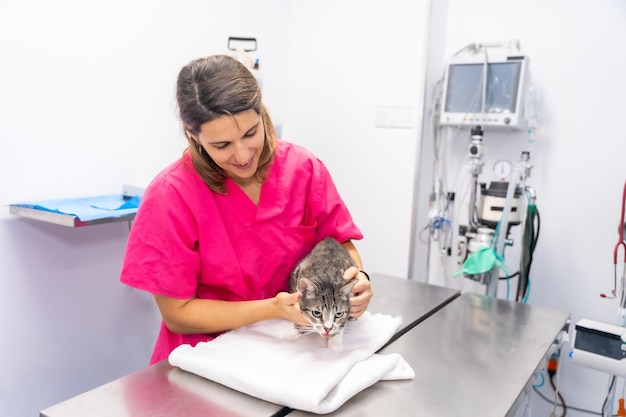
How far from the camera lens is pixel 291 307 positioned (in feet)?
3.49

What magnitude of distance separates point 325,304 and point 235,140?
1.41 ft

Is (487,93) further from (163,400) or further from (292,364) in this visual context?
(163,400)

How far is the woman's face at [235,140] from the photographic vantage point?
106 centimetres

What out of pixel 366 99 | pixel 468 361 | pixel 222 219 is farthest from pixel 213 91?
pixel 366 99

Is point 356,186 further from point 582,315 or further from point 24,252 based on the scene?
point 24,252

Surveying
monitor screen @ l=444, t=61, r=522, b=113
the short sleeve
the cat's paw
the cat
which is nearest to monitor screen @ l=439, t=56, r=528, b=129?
monitor screen @ l=444, t=61, r=522, b=113

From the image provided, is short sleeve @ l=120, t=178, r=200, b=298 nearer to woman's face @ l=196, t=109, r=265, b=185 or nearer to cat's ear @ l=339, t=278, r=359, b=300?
woman's face @ l=196, t=109, r=265, b=185

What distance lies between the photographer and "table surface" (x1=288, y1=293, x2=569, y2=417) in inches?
37.8

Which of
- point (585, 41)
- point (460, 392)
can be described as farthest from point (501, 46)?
point (460, 392)

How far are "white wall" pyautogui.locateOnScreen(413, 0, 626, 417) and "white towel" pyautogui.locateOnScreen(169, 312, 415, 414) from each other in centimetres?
154

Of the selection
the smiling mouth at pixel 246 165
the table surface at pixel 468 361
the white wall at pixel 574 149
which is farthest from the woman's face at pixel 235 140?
the white wall at pixel 574 149

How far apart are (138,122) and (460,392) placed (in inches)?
71.3

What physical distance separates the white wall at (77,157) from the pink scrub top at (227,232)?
933 mm

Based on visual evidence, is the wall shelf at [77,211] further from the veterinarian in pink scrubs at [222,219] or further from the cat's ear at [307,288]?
the cat's ear at [307,288]
